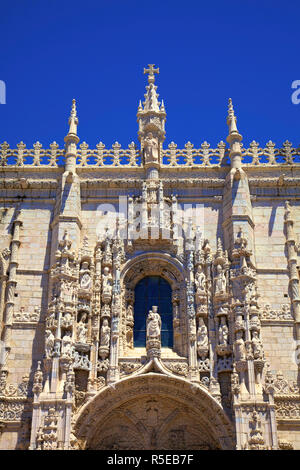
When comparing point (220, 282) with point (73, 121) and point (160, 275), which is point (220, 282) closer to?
point (160, 275)

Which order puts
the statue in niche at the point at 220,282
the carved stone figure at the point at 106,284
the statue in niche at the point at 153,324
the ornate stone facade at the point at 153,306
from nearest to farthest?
the ornate stone facade at the point at 153,306
the statue in niche at the point at 153,324
the statue in niche at the point at 220,282
the carved stone figure at the point at 106,284

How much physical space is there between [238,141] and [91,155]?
190 inches

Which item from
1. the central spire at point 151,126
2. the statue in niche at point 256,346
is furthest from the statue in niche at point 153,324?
the central spire at point 151,126

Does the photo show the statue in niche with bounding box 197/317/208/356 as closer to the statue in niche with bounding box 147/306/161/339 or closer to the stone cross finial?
the statue in niche with bounding box 147/306/161/339

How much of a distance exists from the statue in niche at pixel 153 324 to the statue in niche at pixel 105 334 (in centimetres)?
117

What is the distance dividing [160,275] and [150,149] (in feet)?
13.9

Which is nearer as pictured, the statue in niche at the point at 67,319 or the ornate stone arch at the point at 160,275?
the statue in niche at the point at 67,319

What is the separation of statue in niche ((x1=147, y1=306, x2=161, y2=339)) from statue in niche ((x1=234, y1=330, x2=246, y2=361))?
2.21 metres

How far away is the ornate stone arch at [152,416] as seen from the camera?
61.5 feet

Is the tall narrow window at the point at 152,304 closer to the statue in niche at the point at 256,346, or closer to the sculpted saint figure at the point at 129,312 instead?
the sculpted saint figure at the point at 129,312

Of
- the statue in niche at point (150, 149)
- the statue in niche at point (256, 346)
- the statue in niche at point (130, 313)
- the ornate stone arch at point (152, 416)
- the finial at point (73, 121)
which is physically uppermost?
the finial at point (73, 121)

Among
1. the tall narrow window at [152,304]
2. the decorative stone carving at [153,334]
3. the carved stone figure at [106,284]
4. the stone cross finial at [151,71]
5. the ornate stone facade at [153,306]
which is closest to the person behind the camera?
the ornate stone facade at [153,306]

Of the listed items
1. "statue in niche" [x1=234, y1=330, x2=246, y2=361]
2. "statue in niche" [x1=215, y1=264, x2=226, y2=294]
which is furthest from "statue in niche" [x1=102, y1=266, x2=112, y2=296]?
"statue in niche" [x1=234, y1=330, x2=246, y2=361]

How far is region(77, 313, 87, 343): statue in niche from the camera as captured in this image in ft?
64.0
